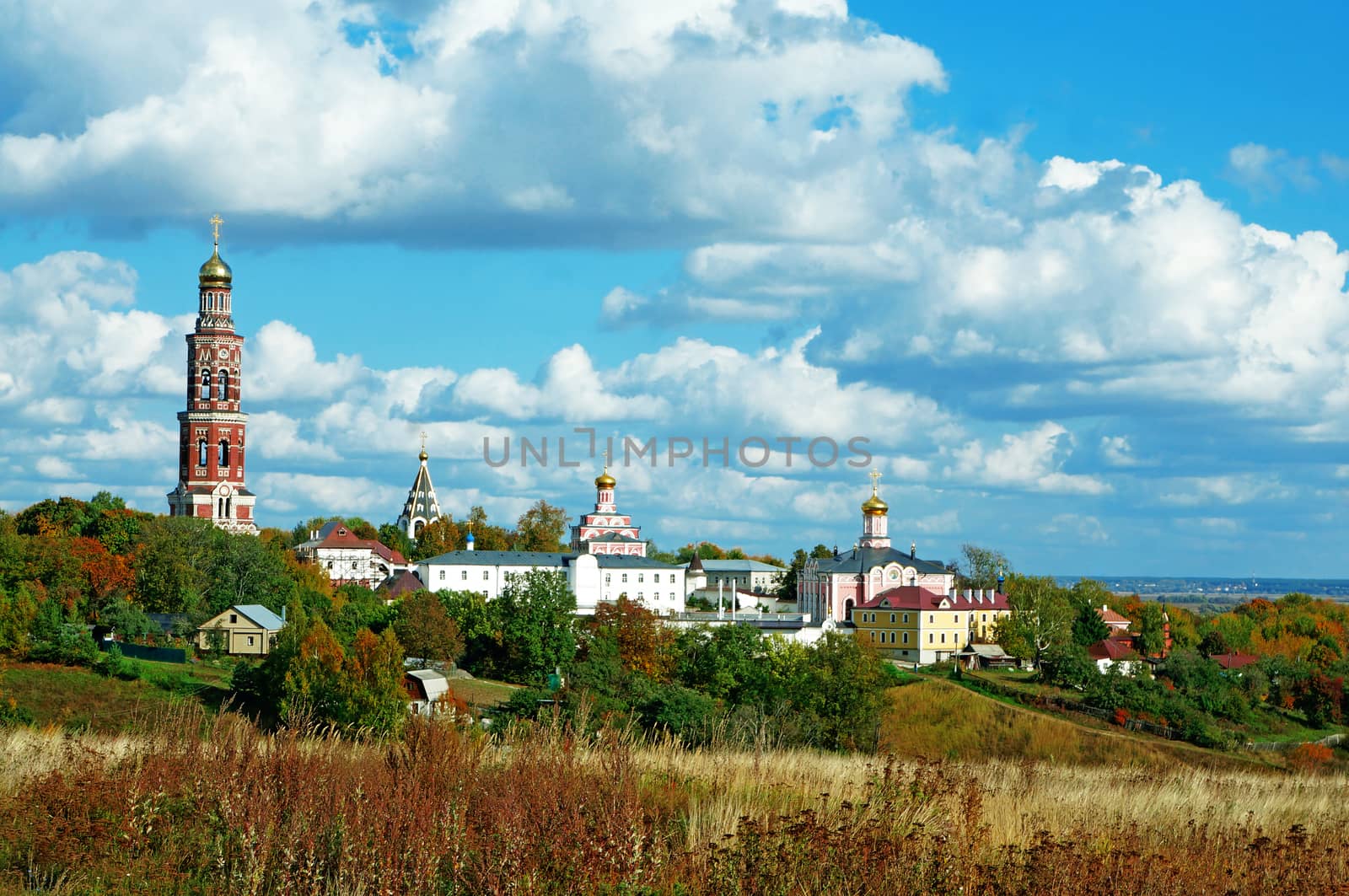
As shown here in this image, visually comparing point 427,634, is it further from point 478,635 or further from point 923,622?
point 923,622

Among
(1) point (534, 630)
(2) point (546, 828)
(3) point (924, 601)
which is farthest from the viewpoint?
(3) point (924, 601)

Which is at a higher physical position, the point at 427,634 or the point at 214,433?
the point at 214,433

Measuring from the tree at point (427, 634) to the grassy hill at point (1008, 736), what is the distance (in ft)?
59.9

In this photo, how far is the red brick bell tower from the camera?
80375mm

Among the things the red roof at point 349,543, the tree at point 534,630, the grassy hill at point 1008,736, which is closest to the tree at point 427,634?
the tree at point 534,630

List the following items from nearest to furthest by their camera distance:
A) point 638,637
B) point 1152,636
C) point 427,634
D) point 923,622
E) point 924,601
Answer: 1. point 427,634
2. point 638,637
3. point 923,622
4. point 924,601
5. point 1152,636

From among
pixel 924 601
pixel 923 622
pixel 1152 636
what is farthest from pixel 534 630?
pixel 1152 636

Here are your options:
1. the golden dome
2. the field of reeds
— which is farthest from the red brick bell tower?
the field of reeds

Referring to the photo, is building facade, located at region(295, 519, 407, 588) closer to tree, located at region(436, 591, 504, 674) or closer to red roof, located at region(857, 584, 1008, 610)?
tree, located at region(436, 591, 504, 674)

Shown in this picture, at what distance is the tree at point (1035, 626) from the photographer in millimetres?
70938

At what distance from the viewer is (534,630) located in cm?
5953

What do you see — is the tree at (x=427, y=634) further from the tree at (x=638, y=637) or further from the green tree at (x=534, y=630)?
the tree at (x=638, y=637)

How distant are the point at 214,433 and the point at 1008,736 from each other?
4920cm

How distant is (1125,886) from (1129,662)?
64040 mm
